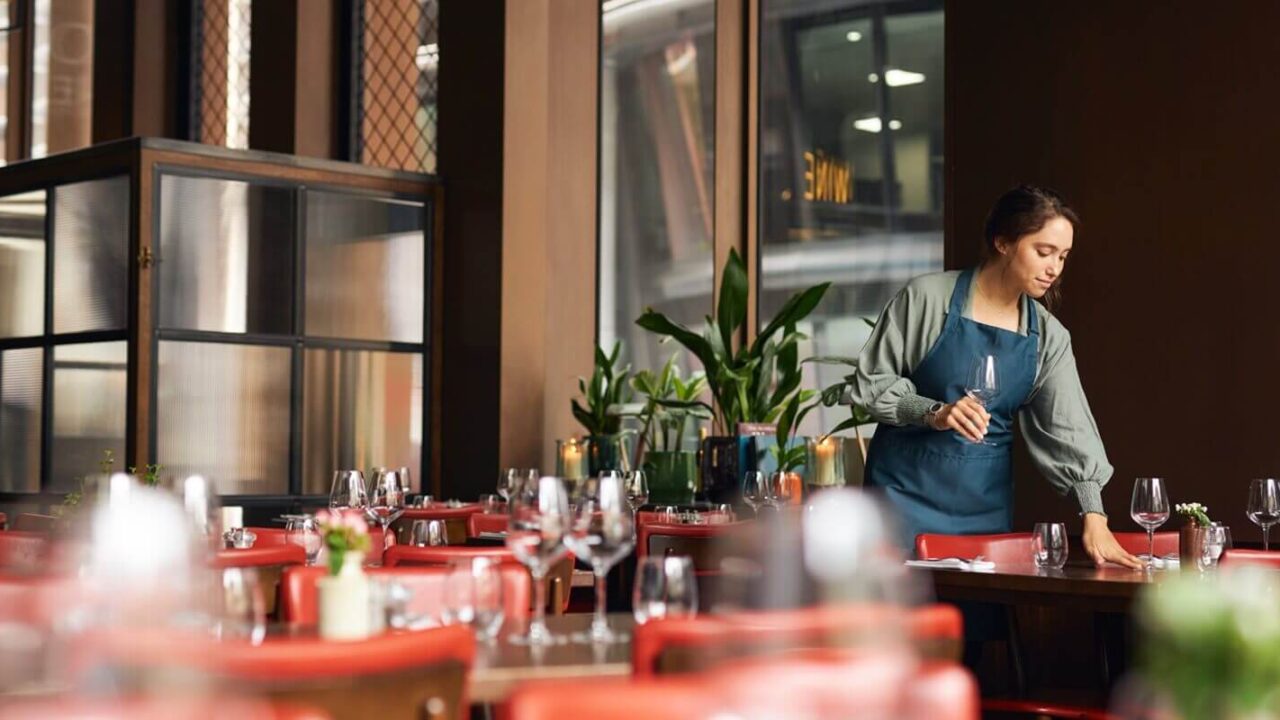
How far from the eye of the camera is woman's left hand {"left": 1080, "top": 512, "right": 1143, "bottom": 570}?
3.23 metres

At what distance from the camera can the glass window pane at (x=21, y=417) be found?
6980mm

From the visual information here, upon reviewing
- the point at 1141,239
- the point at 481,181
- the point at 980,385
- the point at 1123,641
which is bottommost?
the point at 1123,641

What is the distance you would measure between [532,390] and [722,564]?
592 centimetres

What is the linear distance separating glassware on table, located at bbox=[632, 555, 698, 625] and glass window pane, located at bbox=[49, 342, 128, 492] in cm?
495

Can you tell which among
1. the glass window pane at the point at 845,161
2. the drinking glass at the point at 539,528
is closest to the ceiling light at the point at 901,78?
the glass window pane at the point at 845,161

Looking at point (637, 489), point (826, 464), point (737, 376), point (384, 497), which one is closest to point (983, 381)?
point (637, 489)

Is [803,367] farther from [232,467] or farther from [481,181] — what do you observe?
[232,467]

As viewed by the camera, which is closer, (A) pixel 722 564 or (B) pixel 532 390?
(A) pixel 722 564

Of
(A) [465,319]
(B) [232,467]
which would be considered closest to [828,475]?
(A) [465,319]

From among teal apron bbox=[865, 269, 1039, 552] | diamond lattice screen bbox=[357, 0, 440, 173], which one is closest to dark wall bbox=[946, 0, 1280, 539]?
teal apron bbox=[865, 269, 1039, 552]

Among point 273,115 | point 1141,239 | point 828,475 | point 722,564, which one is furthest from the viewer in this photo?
point 273,115

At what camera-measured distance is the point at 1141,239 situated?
14.8 feet

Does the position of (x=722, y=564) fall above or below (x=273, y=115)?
below

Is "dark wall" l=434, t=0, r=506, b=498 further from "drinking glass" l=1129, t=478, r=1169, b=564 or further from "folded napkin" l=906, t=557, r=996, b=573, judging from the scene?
"drinking glass" l=1129, t=478, r=1169, b=564
